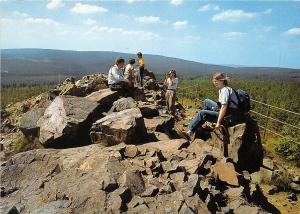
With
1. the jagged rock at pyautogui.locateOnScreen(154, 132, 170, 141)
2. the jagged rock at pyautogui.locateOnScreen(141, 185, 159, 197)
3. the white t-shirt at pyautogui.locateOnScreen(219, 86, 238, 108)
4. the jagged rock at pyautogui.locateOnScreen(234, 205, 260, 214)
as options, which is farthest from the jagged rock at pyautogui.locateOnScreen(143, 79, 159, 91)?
the jagged rock at pyautogui.locateOnScreen(234, 205, 260, 214)

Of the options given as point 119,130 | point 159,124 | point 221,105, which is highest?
point 221,105

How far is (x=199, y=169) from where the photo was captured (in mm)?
8719

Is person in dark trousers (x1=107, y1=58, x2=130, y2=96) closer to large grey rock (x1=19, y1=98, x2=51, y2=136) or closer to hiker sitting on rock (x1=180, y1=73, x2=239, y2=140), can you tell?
large grey rock (x1=19, y1=98, x2=51, y2=136)

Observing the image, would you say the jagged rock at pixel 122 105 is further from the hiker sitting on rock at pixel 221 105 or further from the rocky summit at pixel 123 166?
the hiker sitting on rock at pixel 221 105

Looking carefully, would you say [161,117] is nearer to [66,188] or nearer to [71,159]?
[71,159]

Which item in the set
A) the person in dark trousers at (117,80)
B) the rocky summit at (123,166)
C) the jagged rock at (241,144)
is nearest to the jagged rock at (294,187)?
the rocky summit at (123,166)

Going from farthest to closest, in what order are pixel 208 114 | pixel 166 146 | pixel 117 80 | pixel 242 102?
pixel 117 80, pixel 208 114, pixel 166 146, pixel 242 102

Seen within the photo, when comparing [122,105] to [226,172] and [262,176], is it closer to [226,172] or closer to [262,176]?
[262,176]

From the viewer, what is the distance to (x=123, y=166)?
28.5ft

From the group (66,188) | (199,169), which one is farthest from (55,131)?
(199,169)

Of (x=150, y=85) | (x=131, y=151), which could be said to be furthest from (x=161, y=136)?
(x=150, y=85)

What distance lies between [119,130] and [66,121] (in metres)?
2.13

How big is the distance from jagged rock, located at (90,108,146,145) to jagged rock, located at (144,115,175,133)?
3.98ft

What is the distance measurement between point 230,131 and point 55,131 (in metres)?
5.56
